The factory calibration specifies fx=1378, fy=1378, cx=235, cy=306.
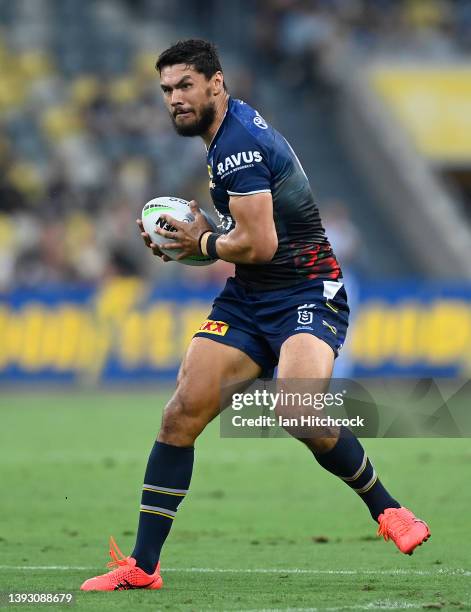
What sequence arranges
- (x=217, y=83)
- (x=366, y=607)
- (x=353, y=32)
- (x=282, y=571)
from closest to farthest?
1. (x=366, y=607)
2. (x=217, y=83)
3. (x=282, y=571)
4. (x=353, y=32)

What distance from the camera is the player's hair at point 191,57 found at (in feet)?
22.7

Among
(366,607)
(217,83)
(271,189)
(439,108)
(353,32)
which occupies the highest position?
(353,32)

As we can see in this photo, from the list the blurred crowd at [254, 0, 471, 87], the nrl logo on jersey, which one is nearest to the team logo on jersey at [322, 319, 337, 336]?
the nrl logo on jersey

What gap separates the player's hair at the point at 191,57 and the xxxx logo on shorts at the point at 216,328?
4.08 feet

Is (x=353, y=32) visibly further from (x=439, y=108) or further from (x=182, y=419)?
(x=182, y=419)

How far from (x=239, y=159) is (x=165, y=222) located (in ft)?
2.10

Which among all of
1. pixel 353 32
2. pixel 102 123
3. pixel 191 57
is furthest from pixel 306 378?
pixel 353 32

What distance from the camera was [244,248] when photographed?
6762 mm

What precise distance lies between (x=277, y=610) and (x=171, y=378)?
13.5 metres

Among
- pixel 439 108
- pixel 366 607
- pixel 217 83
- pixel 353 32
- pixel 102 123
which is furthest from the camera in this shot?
pixel 439 108

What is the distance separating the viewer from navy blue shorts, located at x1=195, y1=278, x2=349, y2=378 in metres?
6.97

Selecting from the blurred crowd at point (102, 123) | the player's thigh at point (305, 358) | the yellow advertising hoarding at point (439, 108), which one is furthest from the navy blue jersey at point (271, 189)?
the yellow advertising hoarding at point (439, 108)

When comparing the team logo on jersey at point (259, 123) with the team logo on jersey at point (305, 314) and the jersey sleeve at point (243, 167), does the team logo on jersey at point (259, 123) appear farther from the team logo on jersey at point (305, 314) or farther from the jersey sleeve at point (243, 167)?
the team logo on jersey at point (305, 314)

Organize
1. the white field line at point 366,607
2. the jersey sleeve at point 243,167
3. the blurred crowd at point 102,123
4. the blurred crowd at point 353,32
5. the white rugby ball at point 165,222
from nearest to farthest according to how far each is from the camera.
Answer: the white field line at point 366,607 → the jersey sleeve at point 243,167 → the white rugby ball at point 165,222 → the blurred crowd at point 102,123 → the blurred crowd at point 353,32
